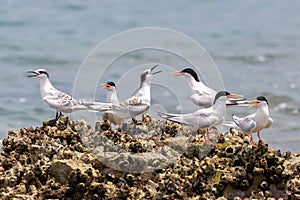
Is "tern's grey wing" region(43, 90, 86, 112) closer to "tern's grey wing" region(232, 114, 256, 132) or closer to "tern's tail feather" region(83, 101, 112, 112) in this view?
"tern's tail feather" region(83, 101, 112, 112)

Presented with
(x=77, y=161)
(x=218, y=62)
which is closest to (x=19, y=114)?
(x=218, y=62)

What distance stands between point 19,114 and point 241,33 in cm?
860

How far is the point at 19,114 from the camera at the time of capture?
1385cm

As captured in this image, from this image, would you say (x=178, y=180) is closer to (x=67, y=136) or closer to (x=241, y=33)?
(x=67, y=136)

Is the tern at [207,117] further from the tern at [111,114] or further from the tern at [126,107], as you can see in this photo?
the tern at [111,114]

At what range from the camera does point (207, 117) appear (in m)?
7.52

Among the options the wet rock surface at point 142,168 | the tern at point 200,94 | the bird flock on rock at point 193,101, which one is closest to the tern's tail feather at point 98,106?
the bird flock on rock at point 193,101

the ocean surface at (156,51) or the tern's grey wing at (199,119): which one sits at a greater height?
the tern's grey wing at (199,119)

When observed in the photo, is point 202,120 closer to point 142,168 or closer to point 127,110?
point 127,110

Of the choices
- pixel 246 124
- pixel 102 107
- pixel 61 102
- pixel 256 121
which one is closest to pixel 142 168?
pixel 246 124

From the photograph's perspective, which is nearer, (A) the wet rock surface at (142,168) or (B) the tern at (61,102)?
(A) the wet rock surface at (142,168)

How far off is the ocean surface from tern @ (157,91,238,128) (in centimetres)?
187

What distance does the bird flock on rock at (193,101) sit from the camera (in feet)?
23.8

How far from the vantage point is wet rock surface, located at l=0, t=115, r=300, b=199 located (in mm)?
6410
